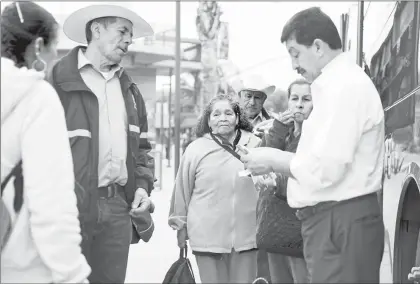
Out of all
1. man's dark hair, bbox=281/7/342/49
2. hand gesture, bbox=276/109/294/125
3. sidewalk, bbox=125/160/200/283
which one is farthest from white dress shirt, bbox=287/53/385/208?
sidewalk, bbox=125/160/200/283

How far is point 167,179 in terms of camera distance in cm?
1984

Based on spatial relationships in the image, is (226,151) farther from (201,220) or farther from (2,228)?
(2,228)

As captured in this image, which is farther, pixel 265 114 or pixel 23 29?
pixel 265 114

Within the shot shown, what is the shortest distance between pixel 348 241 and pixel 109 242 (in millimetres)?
1328

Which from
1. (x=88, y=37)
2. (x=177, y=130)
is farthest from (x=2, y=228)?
(x=177, y=130)

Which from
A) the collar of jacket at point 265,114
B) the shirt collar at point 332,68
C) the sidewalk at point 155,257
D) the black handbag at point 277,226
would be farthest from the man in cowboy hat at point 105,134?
the sidewalk at point 155,257

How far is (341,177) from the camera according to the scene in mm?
2609

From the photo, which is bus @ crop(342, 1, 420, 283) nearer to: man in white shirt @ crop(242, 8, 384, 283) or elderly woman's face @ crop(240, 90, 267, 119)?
man in white shirt @ crop(242, 8, 384, 283)

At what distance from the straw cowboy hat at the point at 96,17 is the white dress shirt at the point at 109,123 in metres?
0.21

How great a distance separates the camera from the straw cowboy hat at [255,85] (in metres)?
5.53

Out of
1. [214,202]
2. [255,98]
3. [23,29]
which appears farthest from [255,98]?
[23,29]

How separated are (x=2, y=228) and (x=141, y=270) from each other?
460cm

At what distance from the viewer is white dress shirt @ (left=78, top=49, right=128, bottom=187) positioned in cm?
343

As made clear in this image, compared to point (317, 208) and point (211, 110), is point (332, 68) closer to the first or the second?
point (317, 208)
